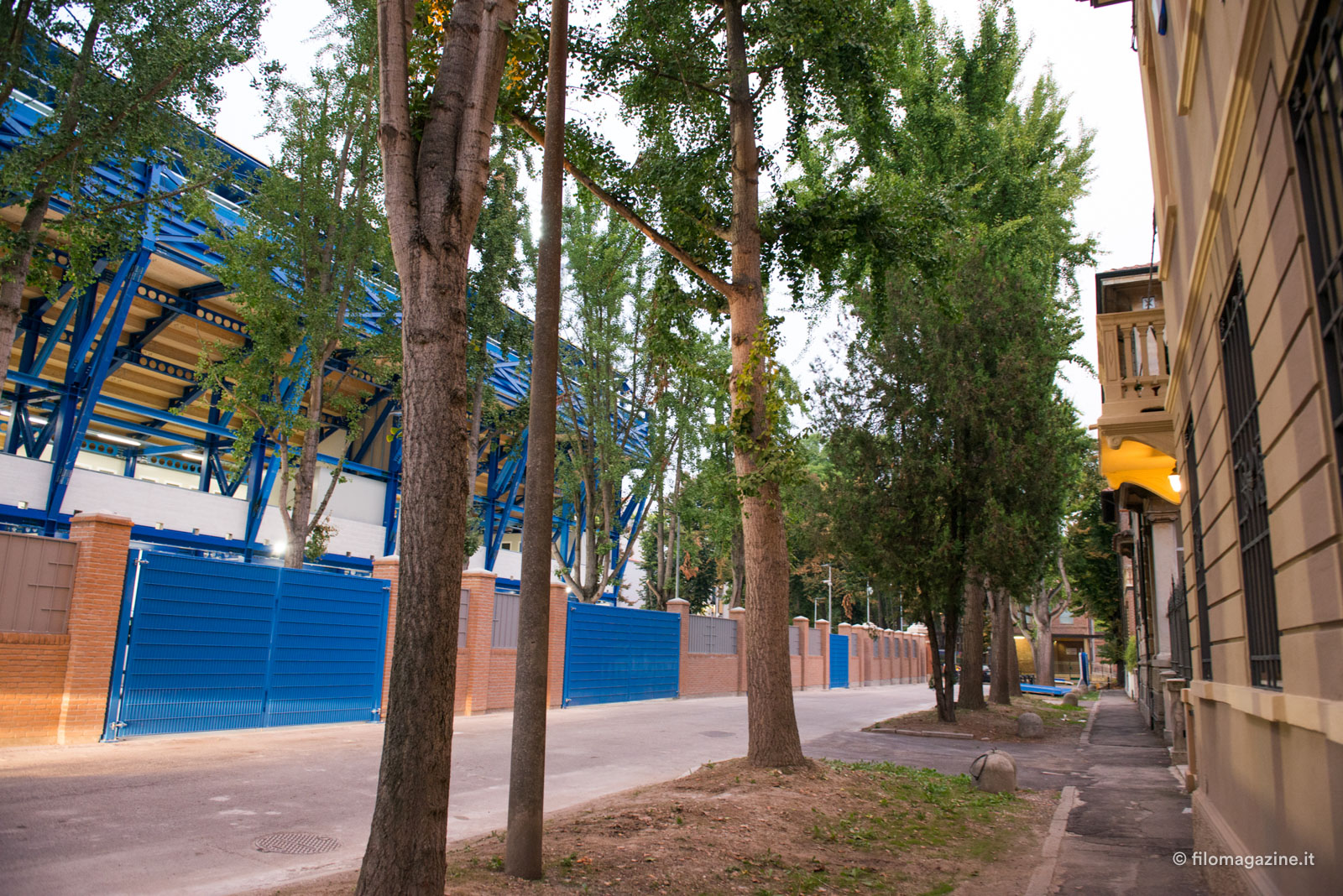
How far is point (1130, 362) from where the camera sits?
10703 mm

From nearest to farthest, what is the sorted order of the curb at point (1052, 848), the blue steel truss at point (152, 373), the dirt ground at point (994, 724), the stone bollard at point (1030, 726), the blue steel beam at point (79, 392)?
the curb at point (1052, 848)
the stone bollard at point (1030, 726)
the dirt ground at point (994, 724)
the blue steel truss at point (152, 373)
the blue steel beam at point (79, 392)

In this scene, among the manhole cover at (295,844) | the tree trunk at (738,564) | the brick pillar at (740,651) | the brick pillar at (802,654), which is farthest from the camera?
the tree trunk at (738,564)

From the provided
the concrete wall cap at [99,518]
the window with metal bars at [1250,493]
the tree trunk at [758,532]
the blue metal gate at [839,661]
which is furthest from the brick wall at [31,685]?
the blue metal gate at [839,661]

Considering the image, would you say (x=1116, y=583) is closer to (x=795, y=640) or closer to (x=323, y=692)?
(x=795, y=640)

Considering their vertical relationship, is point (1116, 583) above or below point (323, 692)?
above

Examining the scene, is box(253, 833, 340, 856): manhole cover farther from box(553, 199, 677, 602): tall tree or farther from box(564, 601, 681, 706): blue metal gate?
box(553, 199, 677, 602): tall tree

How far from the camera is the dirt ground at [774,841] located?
5.39 m

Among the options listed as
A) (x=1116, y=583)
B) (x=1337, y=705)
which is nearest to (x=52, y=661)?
(x=1337, y=705)

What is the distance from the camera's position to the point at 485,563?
38.1m

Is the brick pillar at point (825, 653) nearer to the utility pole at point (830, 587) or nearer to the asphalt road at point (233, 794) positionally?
the utility pole at point (830, 587)

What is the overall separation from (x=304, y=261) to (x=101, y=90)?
20.6 feet

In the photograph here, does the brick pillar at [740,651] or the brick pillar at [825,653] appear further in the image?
the brick pillar at [825,653]

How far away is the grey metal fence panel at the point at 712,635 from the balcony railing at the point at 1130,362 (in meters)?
17.8

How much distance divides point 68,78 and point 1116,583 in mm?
46549
